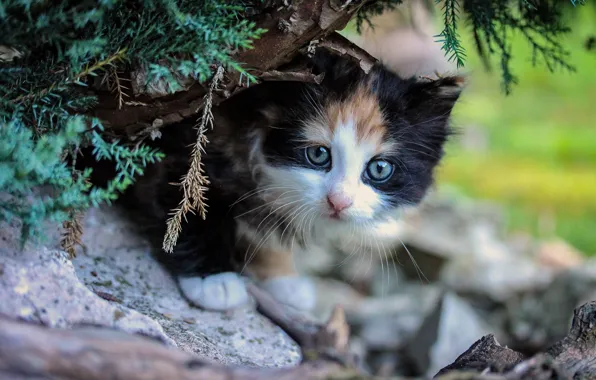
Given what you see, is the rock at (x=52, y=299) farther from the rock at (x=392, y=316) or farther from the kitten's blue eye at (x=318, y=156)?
the rock at (x=392, y=316)

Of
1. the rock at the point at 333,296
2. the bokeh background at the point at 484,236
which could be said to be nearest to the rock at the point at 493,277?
the bokeh background at the point at 484,236

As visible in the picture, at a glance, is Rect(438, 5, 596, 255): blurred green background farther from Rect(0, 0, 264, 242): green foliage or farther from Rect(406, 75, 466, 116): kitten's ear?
Rect(0, 0, 264, 242): green foliage

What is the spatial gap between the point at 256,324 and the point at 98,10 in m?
1.02

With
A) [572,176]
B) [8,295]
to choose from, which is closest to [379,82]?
[8,295]

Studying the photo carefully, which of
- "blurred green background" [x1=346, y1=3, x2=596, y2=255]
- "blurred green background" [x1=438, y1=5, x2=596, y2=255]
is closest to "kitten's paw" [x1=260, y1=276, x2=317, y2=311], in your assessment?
"blurred green background" [x1=438, y1=5, x2=596, y2=255]

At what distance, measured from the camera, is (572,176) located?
4.85 m

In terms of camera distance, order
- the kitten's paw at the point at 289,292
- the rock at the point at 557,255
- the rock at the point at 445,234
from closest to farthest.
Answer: the kitten's paw at the point at 289,292, the rock at the point at 445,234, the rock at the point at 557,255

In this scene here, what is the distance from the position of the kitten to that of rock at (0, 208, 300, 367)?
62 mm

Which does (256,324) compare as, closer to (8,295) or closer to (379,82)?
(379,82)

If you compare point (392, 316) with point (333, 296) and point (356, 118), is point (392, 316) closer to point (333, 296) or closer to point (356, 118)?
point (333, 296)

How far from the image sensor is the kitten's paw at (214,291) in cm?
191

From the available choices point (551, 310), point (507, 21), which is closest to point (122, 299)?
point (507, 21)

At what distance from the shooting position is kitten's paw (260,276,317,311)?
2283 mm

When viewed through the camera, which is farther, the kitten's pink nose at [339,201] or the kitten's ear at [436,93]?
the kitten's ear at [436,93]
